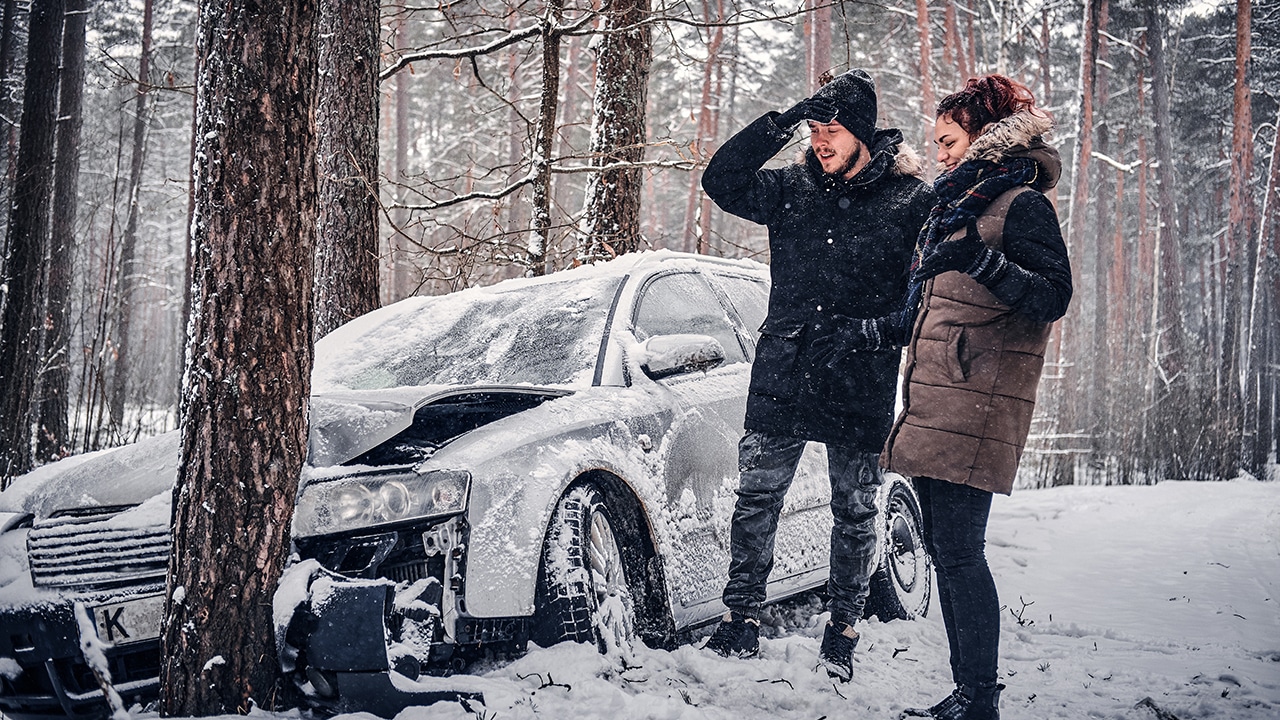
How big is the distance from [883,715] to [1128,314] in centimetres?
3658

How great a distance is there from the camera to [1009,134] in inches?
105

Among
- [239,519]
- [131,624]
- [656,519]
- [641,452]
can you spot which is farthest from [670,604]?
[131,624]

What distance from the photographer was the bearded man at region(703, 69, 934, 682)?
125 inches

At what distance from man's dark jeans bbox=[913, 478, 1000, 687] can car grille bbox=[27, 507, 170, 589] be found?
2314 mm

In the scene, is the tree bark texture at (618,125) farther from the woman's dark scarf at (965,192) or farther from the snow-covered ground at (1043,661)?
the woman's dark scarf at (965,192)

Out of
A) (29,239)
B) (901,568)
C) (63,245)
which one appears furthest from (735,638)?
(63,245)

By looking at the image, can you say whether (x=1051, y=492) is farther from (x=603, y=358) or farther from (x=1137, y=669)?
(x=603, y=358)

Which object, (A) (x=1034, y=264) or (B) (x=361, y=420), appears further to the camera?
(B) (x=361, y=420)

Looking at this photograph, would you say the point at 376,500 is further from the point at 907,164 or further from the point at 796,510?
the point at 907,164

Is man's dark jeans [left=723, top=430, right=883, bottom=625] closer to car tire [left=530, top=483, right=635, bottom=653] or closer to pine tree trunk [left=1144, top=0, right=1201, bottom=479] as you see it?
car tire [left=530, top=483, right=635, bottom=653]

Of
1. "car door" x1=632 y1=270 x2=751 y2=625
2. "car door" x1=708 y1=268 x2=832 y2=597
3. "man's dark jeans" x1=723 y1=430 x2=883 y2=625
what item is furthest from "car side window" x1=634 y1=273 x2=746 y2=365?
"man's dark jeans" x1=723 y1=430 x2=883 y2=625

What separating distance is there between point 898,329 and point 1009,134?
2.31 ft

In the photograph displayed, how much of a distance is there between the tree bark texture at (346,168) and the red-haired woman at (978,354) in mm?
4157

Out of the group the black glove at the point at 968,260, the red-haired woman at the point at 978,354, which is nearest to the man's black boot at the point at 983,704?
the red-haired woman at the point at 978,354
